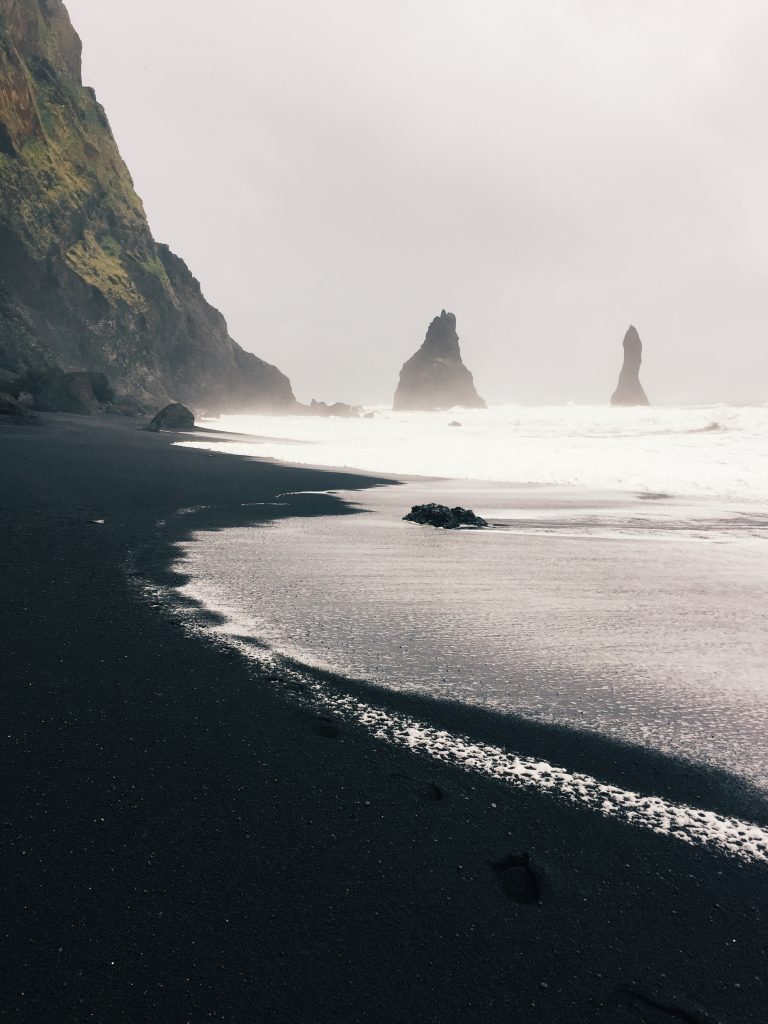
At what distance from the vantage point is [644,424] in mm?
35656

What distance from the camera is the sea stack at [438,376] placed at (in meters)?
136

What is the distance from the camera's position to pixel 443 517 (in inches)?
305

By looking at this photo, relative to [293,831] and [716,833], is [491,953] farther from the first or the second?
[716,833]

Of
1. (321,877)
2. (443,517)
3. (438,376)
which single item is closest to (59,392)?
(443,517)

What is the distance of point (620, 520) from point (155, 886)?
8.36 m

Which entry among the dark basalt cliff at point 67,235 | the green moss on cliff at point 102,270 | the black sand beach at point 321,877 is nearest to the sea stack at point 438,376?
the dark basalt cliff at point 67,235

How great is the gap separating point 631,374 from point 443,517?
5626 inches

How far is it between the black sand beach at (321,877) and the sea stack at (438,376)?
13380cm

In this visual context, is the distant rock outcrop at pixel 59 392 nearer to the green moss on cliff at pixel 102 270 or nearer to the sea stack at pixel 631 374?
the green moss on cliff at pixel 102 270

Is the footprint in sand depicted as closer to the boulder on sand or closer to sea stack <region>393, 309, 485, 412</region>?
the boulder on sand

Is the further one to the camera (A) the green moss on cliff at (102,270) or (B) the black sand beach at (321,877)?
(A) the green moss on cliff at (102,270)

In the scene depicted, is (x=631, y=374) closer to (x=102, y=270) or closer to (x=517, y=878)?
(x=102, y=270)

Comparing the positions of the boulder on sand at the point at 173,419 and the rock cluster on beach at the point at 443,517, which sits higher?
the boulder on sand at the point at 173,419

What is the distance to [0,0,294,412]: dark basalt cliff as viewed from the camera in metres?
44.3
